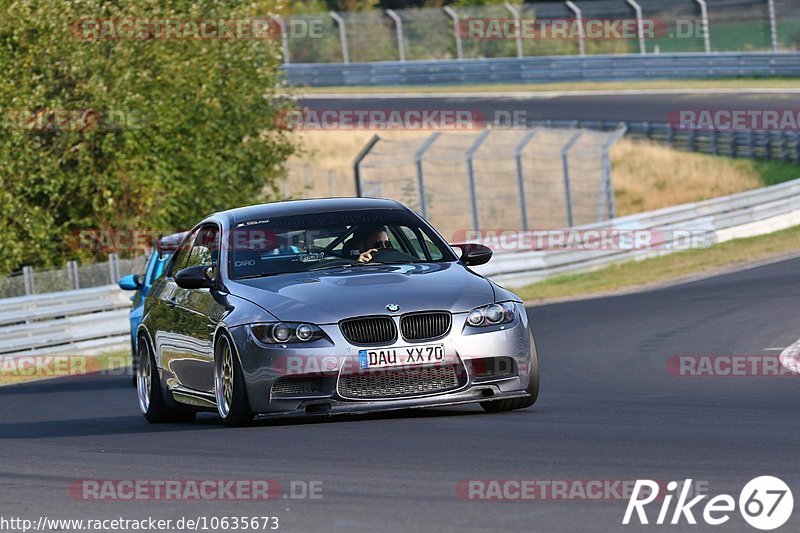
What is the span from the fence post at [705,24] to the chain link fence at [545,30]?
0.10 feet

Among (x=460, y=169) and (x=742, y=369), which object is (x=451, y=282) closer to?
(x=742, y=369)

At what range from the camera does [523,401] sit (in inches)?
405

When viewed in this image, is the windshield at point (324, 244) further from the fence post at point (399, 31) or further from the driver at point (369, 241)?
the fence post at point (399, 31)

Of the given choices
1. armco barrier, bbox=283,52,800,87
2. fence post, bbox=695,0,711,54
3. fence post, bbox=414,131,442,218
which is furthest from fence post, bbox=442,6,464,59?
fence post, bbox=414,131,442,218

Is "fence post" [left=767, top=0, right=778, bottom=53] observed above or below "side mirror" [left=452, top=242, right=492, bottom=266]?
below

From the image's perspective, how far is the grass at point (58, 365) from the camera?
20.1 metres

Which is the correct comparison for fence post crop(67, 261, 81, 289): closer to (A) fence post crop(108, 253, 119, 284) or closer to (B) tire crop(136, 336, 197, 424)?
(A) fence post crop(108, 253, 119, 284)

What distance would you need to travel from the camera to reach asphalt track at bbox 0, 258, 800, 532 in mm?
6504

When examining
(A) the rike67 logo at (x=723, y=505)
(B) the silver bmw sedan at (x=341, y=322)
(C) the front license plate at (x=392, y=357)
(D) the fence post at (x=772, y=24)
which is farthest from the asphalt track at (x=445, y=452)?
(D) the fence post at (x=772, y=24)

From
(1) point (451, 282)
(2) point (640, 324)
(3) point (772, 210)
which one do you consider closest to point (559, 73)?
(3) point (772, 210)

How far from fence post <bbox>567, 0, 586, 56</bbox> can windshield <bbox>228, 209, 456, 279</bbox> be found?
126ft

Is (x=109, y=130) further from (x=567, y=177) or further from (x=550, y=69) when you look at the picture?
(x=550, y=69)

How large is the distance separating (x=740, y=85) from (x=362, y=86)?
14.8 m

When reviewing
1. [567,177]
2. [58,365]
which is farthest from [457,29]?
[58,365]
